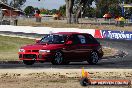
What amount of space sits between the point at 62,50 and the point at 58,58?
387 mm

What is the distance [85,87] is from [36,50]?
23.8ft

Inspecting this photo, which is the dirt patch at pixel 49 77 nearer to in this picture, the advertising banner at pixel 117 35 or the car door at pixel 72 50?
the car door at pixel 72 50

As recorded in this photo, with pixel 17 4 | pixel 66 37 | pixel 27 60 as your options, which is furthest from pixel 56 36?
pixel 17 4

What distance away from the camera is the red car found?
1864cm

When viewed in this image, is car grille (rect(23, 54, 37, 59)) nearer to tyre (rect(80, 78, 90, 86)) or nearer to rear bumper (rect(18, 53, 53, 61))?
rear bumper (rect(18, 53, 53, 61))

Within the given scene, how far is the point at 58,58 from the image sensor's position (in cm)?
1886

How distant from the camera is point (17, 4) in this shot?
615 feet

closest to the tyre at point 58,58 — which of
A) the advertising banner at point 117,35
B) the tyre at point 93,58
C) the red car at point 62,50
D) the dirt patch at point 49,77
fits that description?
the red car at point 62,50

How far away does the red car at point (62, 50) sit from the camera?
18641 mm

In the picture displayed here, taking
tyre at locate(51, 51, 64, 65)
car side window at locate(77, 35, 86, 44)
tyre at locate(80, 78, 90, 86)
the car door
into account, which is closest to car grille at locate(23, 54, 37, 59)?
tyre at locate(51, 51, 64, 65)

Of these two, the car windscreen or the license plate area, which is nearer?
the license plate area

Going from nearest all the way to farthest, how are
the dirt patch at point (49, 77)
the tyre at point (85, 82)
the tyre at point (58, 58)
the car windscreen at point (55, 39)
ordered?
the tyre at point (85, 82) → the dirt patch at point (49, 77) → the tyre at point (58, 58) → the car windscreen at point (55, 39)

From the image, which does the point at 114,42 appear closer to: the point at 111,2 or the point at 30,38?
the point at 30,38

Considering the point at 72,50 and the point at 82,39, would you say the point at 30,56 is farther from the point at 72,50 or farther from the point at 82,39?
the point at 82,39
